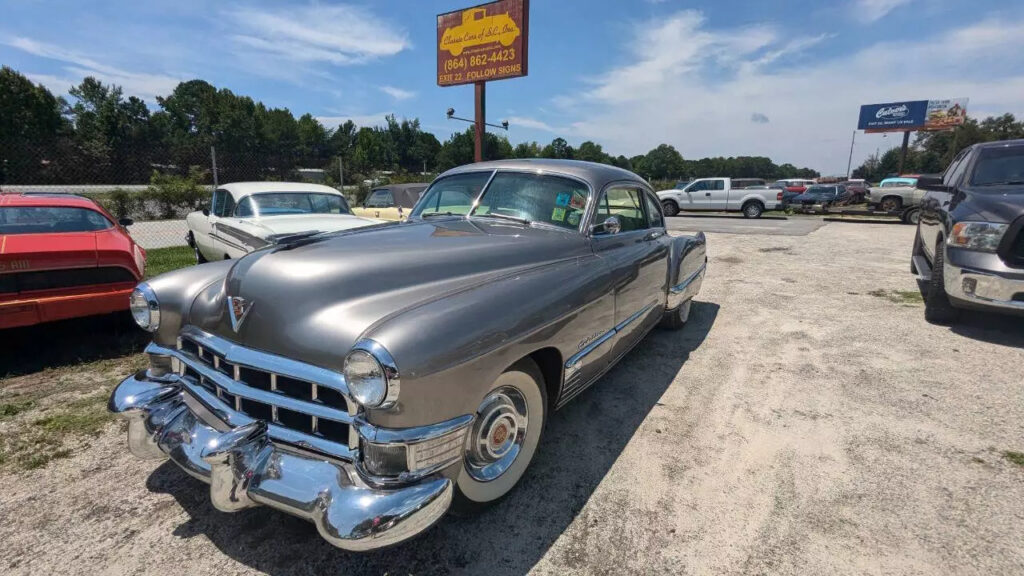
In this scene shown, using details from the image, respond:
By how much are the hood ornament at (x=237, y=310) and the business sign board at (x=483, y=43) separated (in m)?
19.0

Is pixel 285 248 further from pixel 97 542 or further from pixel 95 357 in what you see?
pixel 95 357

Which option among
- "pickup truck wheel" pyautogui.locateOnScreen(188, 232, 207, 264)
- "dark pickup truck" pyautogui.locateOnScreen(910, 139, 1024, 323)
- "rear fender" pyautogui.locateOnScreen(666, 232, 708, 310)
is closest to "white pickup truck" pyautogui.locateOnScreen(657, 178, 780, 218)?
"dark pickup truck" pyautogui.locateOnScreen(910, 139, 1024, 323)

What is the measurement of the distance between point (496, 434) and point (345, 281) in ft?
3.22

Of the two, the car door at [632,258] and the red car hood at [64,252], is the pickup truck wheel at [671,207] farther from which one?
the red car hood at [64,252]

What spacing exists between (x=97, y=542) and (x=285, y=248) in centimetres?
152

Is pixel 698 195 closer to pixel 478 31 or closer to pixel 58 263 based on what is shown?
pixel 478 31

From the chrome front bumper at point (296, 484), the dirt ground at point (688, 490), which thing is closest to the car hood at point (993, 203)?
the dirt ground at point (688, 490)

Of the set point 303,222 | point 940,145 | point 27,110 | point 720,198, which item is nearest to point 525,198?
point 303,222

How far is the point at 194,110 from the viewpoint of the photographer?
58375 millimetres

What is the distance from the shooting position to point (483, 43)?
1956 centimetres

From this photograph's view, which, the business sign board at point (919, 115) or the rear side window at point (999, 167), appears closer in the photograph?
the rear side window at point (999, 167)

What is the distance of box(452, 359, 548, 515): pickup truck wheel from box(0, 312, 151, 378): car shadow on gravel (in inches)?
151

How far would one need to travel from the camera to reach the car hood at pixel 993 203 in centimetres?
421

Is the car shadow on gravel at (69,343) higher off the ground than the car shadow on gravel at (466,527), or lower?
higher
